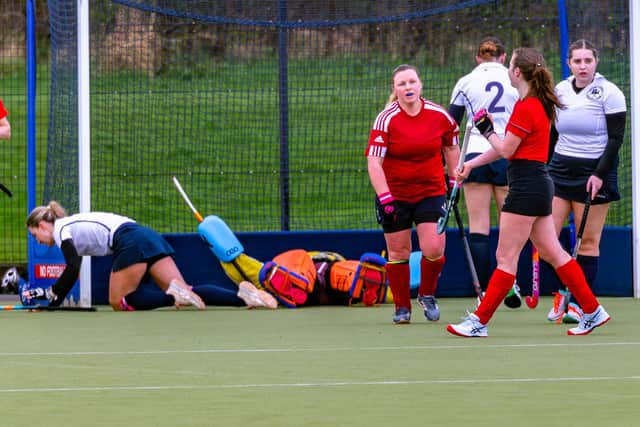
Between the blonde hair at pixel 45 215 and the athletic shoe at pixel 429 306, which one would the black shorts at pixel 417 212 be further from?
the blonde hair at pixel 45 215

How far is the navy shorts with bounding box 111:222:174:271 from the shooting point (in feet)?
35.1

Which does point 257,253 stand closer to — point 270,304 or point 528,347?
point 270,304

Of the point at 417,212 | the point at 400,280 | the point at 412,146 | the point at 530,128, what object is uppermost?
the point at 530,128

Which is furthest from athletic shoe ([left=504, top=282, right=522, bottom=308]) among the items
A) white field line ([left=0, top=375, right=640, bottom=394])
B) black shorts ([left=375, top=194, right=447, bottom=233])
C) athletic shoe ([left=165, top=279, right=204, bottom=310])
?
white field line ([left=0, top=375, right=640, bottom=394])

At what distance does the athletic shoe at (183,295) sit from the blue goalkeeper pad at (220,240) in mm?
564

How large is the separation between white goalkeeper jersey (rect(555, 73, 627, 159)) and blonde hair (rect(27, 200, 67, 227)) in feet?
12.4

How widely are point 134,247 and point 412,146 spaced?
2.89 m

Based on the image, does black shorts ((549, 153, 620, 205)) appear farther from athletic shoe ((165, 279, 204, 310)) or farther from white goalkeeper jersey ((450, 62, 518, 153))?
athletic shoe ((165, 279, 204, 310))

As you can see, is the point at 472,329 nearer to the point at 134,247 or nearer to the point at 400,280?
the point at 400,280

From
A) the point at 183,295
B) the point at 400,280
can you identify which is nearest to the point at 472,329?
the point at 400,280

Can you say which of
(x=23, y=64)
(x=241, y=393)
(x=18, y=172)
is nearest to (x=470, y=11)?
(x=23, y=64)

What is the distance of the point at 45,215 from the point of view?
33.9ft

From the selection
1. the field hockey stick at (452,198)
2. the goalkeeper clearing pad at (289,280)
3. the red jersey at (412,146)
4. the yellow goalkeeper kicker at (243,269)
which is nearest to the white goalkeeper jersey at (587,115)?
the field hockey stick at (452,198)

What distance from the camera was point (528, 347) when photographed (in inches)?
288
